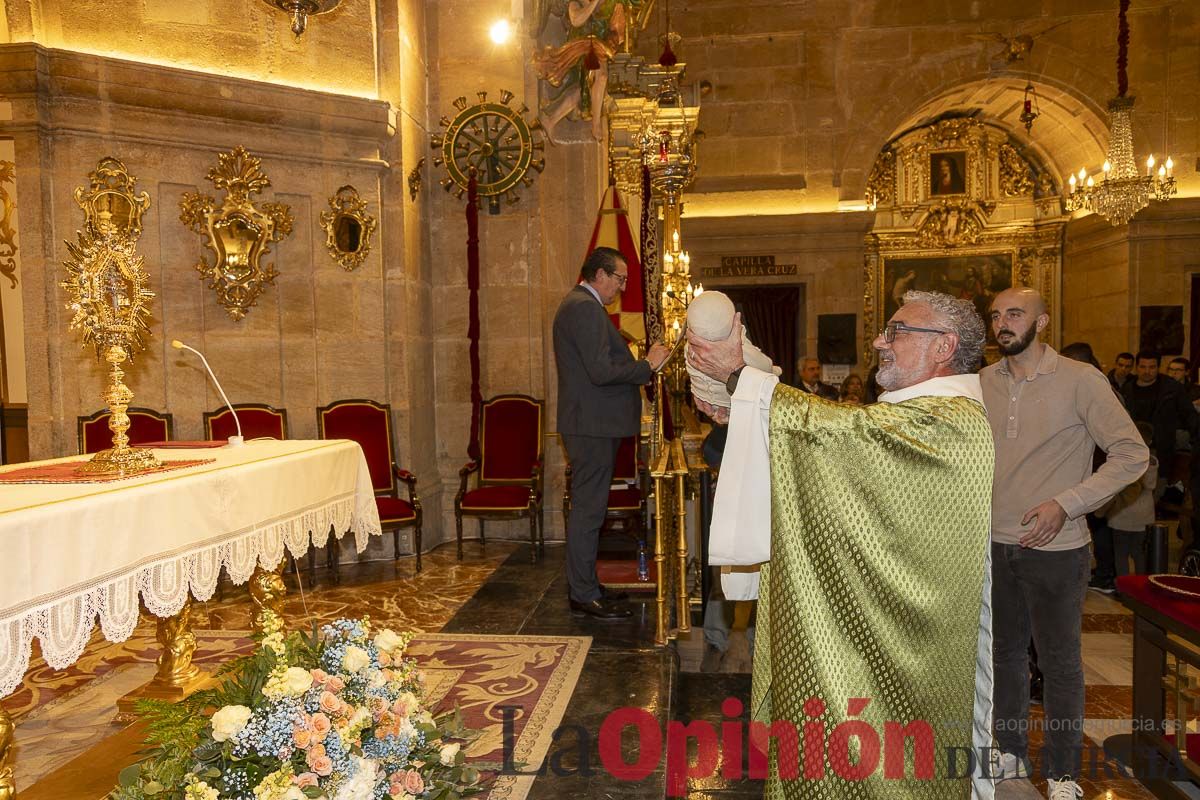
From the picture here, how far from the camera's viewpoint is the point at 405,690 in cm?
195

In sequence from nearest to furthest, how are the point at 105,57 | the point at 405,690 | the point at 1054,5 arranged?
the point at 405,690, the point at 105,57, the point at 1054,5

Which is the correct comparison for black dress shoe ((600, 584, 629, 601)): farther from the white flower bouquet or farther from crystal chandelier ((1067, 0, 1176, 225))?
crystal chandelier ((1067, 0, 1176, 225))

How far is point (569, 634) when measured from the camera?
4270 millimetres

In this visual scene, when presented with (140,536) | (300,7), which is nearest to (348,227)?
(300,7)

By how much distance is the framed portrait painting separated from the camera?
627 inches

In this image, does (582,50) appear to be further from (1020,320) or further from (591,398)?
(1020,320)

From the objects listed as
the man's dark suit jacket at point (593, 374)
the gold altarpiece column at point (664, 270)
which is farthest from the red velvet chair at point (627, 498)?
the man's dark suit jacket at point (593, 374)

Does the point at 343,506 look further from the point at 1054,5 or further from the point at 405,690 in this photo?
the point at 1054,5

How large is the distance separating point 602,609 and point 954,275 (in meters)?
14.1

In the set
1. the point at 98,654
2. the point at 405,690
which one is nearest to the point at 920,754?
the point at 405,690

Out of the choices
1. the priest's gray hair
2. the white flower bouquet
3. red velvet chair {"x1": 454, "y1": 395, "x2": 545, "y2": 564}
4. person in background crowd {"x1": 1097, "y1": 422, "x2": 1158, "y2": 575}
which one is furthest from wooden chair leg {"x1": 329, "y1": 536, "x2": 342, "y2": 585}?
person in background crowd {"x1": 1097, "y1": 422, "x2": 1158, "y2": 575}

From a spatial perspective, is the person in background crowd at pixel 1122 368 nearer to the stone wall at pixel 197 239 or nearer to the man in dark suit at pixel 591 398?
the man in dark suit at pixel 591 398

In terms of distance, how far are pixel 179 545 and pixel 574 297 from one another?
2.29 metres

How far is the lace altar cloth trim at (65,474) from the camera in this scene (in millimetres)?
2982
